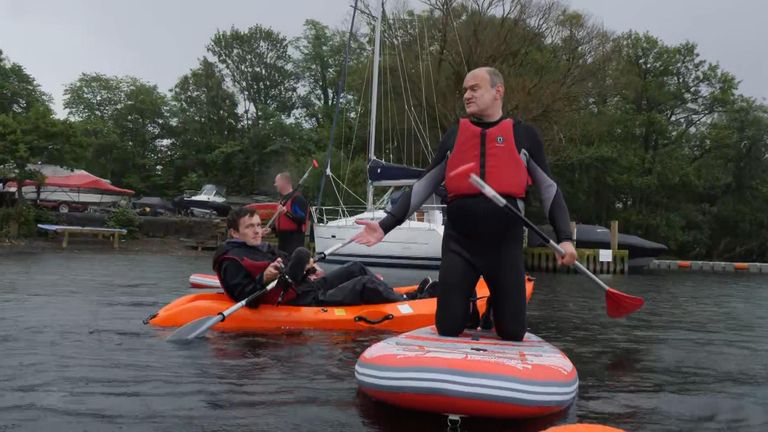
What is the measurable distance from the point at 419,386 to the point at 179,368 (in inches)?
84.3

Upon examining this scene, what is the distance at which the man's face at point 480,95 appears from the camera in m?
4.43

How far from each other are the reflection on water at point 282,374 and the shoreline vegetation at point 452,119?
56.3ft

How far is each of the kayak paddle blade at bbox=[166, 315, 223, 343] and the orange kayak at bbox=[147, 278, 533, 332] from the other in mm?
482

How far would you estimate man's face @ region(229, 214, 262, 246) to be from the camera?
668 centimetres

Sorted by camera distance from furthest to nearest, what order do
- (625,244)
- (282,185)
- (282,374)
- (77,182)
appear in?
(77,182) < (625,244) < (282,185) < (282,374)

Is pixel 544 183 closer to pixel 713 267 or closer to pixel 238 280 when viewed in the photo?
pixel 238 280

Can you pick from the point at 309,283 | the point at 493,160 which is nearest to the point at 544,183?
the point at 493,160

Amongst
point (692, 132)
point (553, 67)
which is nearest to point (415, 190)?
point (553, 67)

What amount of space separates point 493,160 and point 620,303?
1765 millimetres

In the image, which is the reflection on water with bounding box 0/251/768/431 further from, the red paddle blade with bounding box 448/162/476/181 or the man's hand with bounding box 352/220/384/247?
the red paddle blade with bounding box 448/162/476/181

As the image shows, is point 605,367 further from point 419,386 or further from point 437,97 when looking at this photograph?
point 437,97

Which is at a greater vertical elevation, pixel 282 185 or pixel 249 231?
pixel 282 185

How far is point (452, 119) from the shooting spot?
26.5 meters

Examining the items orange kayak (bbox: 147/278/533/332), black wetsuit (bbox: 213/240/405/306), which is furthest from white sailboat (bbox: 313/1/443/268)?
orange kayak (bbox: 147/278/533/332)
